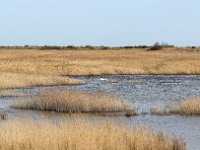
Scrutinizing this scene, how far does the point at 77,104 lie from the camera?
23266 mm

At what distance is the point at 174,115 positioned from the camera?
21.9m

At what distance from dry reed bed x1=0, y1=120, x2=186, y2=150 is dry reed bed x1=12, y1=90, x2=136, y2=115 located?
28.8 feet

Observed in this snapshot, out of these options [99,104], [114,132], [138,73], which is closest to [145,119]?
[99,104]

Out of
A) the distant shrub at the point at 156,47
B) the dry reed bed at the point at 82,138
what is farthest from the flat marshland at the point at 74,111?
the distant shrub at the point at 156,47

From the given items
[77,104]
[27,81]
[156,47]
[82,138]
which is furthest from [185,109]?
[156,47]

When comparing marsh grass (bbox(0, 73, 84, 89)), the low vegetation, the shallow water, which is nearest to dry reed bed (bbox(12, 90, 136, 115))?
the shallow water

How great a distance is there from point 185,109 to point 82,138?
1019 cm

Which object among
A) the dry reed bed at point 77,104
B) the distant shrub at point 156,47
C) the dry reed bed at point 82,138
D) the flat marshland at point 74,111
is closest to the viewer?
the dry reed bed at point 82,138

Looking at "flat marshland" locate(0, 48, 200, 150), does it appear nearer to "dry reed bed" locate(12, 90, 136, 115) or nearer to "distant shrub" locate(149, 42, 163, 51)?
"dry reed bed" locate(12, 90, 136, 115)

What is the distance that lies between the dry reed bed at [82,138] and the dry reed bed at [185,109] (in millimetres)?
8172

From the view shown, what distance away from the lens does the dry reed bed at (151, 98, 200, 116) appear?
21812 millimetres

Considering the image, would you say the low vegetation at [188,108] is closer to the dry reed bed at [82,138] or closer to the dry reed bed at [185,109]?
the dry reed bed at [185,109]

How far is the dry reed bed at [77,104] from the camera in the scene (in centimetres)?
2292

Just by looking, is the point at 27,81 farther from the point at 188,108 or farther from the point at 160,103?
the point at 188,108
